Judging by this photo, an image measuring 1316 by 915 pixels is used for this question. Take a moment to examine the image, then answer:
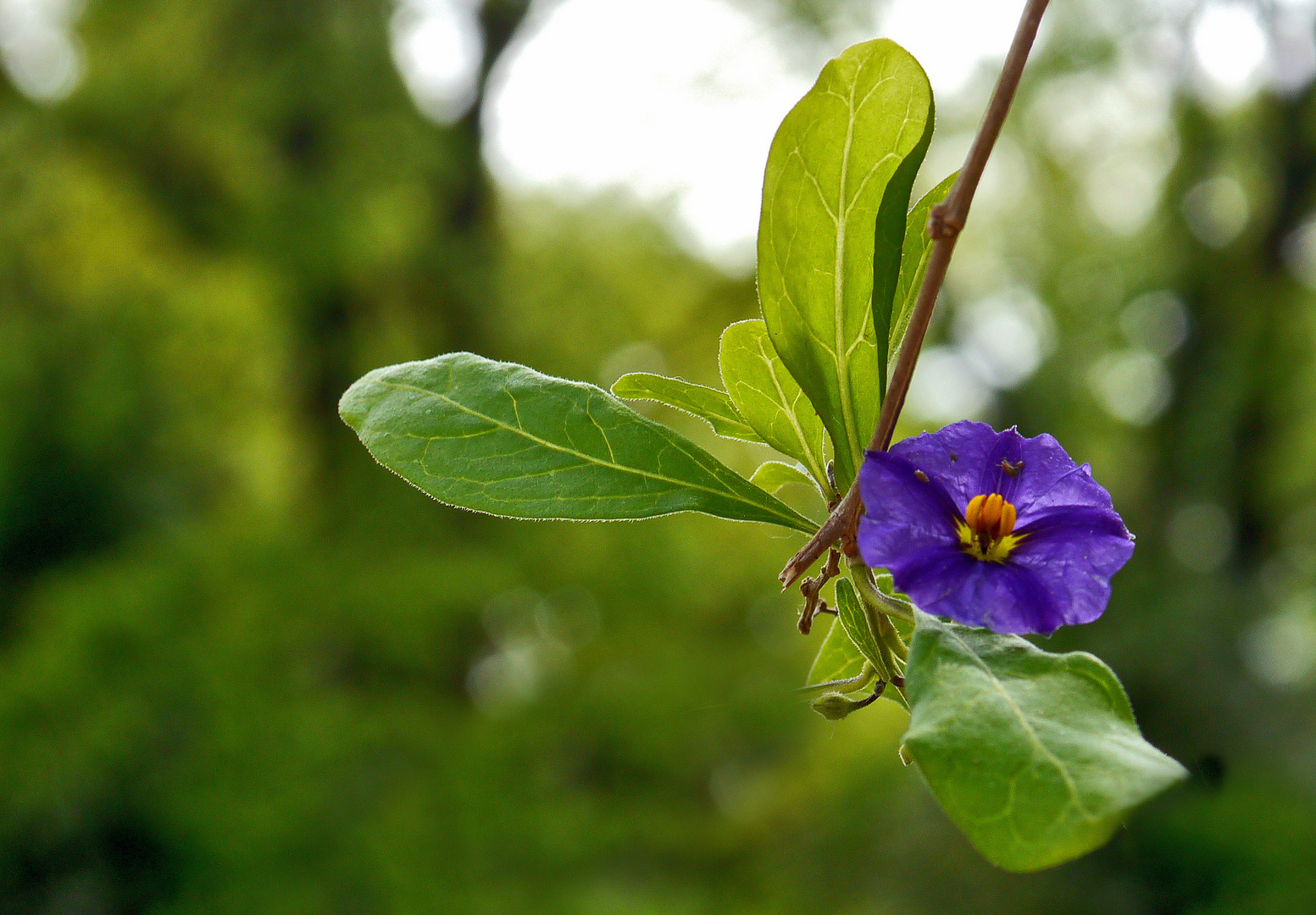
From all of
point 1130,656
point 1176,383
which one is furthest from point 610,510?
point 1176,383

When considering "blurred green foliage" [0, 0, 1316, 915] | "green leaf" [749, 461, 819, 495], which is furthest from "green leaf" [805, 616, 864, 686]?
"blurred green foliage" [0, 0, 1316, 915]

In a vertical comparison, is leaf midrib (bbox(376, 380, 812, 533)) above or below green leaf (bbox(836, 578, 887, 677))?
above

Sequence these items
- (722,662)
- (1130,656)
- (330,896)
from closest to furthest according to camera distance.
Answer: (1130,656) → (330,896) → (722,662)

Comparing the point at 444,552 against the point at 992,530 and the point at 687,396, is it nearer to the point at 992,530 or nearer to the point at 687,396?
the point at 687,396

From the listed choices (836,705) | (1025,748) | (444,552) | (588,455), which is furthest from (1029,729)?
(444,552)

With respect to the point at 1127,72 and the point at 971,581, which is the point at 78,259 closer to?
the point at 971,581

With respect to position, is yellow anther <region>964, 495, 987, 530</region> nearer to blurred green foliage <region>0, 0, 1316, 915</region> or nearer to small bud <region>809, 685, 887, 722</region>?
small bud <region>809, 685, 887, 722</region>
